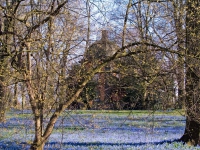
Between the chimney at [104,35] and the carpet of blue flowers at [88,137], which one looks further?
the chimney at [104,35]

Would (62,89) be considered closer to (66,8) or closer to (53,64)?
(53,64)

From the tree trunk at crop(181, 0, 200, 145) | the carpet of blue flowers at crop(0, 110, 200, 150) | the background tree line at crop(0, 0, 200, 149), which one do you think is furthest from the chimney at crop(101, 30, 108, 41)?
the tree trunk at crop(181, 0, 200, 145)

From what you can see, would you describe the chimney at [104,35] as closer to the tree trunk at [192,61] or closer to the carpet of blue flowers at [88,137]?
the carpet of blue flowers at [88,137]

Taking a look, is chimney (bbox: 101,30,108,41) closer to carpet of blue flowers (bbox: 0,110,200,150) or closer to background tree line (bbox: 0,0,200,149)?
background tree line (bbox: 0,0,200,149)

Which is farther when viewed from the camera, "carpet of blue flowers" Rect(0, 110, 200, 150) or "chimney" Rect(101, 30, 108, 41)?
"chimney" Rect(101, 30, 108, 41)

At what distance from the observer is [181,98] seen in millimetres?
9641

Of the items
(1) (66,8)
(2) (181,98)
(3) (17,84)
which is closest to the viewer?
(3) (17,84)

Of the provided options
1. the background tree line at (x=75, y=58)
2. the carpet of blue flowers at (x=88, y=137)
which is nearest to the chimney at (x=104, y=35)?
the background tree line at (x=75, y=58)

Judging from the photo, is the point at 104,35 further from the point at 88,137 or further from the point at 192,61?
the point at 88,137

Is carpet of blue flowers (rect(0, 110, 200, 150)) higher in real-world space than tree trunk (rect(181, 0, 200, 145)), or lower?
lower

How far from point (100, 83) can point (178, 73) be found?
2044mm

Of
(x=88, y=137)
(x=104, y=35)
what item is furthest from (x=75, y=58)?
(x=88, y=137)

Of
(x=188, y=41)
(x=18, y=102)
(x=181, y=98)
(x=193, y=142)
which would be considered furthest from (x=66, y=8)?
(x=193, y=142)

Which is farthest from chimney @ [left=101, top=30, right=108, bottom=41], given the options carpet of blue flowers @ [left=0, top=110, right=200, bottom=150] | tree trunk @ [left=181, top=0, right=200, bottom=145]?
tree trunk @ [left=181, top=0, right=200, bottom=145]
